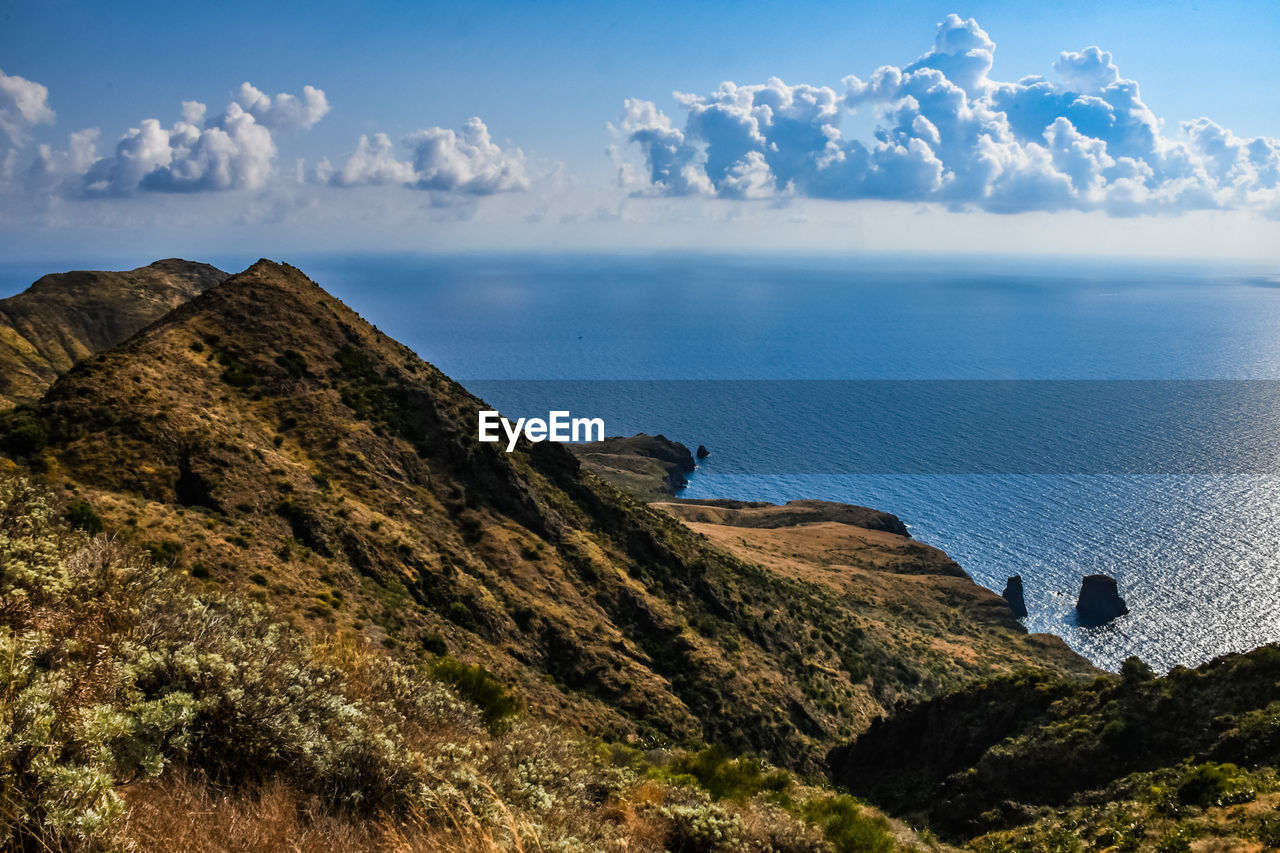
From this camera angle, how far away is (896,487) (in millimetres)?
128375

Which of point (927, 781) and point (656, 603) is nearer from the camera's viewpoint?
point (927, 781)

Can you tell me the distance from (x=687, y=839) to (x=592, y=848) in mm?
2718

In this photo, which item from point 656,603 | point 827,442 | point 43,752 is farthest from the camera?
point 827,442

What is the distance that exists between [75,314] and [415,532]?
111581 mm

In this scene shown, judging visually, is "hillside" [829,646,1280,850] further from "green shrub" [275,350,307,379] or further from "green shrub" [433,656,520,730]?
"green shrub" [275,350,307,379]

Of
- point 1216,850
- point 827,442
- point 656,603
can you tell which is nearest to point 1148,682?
point 1216,850

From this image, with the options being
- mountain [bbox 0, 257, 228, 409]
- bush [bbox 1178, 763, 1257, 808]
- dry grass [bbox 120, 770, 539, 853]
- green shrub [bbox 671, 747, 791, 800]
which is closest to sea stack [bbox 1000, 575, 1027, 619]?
bush [bbox 1178, 763, 1257, 808]

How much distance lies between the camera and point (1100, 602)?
269 ft

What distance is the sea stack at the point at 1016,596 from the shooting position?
277 feet

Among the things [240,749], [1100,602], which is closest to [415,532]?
[240,749]

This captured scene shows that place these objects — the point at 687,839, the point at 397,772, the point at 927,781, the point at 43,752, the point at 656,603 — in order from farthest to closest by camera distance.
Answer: the point at 656,603 → the point at 927,781 → the point at 687,839 → the point at 397,772 → the point at 43,752

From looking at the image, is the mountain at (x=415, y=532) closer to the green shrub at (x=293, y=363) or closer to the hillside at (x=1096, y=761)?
the green shrub at (x=293, y=363)

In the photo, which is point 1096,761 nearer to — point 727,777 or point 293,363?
point 727,777

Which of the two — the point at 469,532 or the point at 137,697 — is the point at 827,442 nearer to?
the point at 469,532
